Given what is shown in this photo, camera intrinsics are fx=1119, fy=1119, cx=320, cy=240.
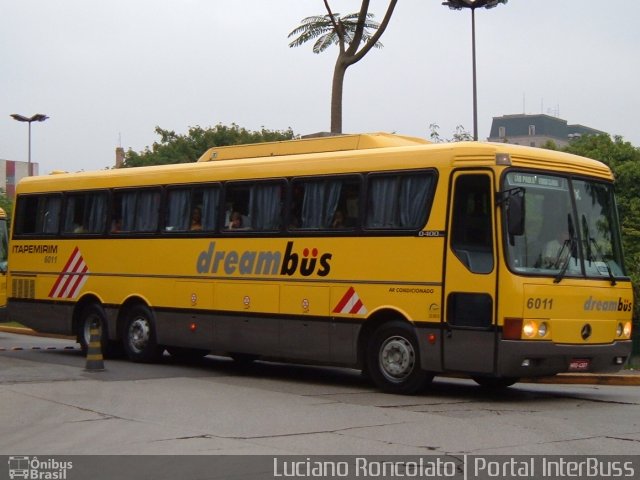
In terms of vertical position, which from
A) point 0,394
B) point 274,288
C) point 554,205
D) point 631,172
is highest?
point 631,172

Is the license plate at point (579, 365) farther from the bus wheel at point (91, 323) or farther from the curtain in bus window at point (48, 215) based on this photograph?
the curtain in bus window at point (48, 215)

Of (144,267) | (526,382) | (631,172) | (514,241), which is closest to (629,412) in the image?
(514,241)

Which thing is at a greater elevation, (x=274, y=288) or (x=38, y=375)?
(x=274, y=288)

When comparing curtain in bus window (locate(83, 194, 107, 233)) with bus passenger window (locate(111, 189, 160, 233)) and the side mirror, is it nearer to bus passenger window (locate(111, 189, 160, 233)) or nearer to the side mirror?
bus passenger window (locate(111, 189, 160, 233))

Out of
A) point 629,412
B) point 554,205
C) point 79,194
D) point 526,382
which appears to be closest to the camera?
point 629,412

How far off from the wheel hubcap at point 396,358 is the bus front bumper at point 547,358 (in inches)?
58.8

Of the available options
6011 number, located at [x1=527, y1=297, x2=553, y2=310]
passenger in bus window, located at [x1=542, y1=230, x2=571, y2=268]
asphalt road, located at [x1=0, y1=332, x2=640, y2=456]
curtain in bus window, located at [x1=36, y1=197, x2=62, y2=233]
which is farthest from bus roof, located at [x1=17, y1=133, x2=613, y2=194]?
asphalt road, located at [x1=0, y1=332, x2=640, y2=456]

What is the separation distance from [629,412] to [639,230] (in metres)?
27.2

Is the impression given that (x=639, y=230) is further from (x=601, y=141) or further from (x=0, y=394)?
(x=0, y=394)

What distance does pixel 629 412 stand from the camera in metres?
13.2

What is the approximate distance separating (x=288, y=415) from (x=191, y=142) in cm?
5086

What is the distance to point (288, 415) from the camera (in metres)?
12.5

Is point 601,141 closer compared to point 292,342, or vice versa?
point 292,342

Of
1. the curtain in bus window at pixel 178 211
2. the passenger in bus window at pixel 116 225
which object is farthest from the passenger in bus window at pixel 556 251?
the passenger in bus window at pixel 116 225
